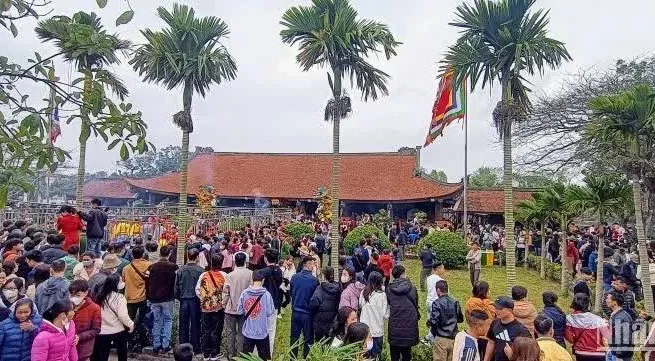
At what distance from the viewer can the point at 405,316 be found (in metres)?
6.16

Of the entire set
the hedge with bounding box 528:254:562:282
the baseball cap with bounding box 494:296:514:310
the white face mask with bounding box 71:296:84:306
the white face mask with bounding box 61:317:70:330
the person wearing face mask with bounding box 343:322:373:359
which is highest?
the baseball cap with bounding box 494:296:514:310

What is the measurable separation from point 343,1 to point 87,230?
7.31 metres

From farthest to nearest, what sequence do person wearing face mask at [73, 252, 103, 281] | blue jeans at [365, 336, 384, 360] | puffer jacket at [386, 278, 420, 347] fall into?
person wearing face mask at [73, 252, 103, 281] < blue jeans at [365, 336, 384, 360] < puffer jacket at [386, 278, 420, 347]

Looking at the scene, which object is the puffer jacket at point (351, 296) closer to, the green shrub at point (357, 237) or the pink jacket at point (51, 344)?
the pink jacket at point (51, 344)

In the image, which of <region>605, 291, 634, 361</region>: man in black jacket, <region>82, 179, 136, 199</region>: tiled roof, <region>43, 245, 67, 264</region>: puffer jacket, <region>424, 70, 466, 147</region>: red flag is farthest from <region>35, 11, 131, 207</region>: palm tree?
<region>82, 179, 136, 199</region>: tiled roof

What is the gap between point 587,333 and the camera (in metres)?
5.59

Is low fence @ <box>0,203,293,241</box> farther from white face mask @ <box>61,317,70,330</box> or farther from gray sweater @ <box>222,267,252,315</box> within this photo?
white face mask @ <box>61,317,70,330</box>

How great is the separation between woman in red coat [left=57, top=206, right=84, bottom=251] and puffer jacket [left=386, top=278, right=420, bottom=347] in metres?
6.63

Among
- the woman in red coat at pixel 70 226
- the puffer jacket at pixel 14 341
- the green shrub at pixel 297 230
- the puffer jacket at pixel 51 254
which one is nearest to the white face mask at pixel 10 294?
the puffer jacket at pixel 14 341

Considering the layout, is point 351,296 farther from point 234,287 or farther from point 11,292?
point 11,292

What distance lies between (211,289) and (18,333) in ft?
9.03

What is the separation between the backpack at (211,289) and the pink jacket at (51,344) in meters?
2.28

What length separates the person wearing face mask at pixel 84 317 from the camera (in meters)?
5.14

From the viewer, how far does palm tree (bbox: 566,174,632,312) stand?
35.5 ft
